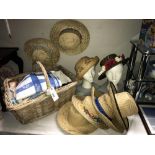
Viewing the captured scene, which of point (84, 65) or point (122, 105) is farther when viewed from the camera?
point (84, 65)

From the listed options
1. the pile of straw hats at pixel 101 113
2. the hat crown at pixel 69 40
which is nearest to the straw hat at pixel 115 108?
the pile of straw hats at pixel 101 113

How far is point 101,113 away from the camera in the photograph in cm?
83

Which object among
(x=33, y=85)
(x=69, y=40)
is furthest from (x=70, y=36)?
(x=33, y=85)

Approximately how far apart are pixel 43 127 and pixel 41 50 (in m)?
0.48

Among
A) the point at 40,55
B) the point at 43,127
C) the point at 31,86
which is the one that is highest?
the point at 40,55

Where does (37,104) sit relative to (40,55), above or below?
below

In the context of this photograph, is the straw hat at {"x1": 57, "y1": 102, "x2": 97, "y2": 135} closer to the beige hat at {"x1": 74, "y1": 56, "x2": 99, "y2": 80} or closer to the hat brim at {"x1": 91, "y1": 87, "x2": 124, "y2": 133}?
the hat brim at {"x1": 91, "y1": 87, "x2": 124, "y2": 133}

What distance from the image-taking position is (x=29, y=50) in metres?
1.18

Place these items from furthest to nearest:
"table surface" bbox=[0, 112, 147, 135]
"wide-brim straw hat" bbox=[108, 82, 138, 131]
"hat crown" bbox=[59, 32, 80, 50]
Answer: "hat crown" bbox=[59, 32, 80, 50] → "table surface" bbox=[0, 112, 147, 135] → "wide-brim straw hat" bbox=[108, 82, 138, 131]

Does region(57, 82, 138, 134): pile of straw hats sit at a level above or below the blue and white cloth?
below

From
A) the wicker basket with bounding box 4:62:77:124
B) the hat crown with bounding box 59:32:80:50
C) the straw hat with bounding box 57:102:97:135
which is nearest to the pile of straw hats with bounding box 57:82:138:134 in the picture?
the straw hat with bounding box 57:102:97:135

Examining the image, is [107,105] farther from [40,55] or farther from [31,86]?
[40,55]

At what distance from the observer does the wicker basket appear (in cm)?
87
